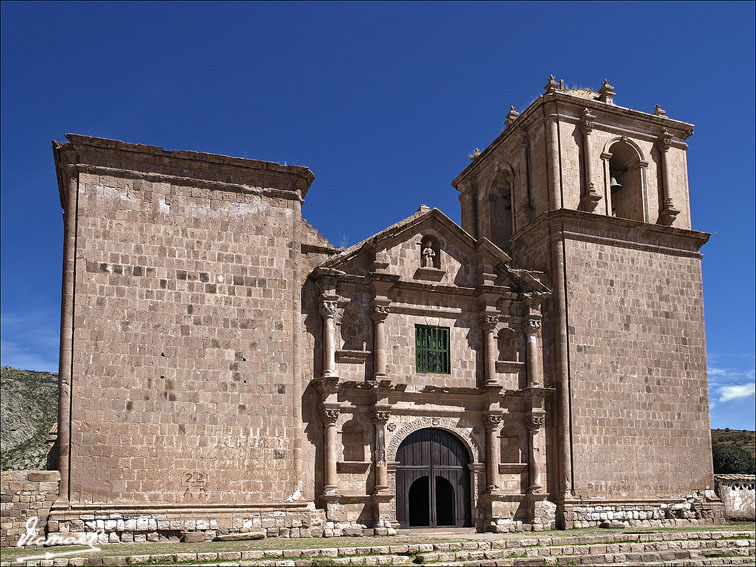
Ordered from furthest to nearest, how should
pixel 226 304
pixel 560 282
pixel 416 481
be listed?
pixel 560 282 → pixel 416 481 → pixel 226 304

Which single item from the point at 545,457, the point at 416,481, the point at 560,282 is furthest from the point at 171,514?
the point at 560,282

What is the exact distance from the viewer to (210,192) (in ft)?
75.3

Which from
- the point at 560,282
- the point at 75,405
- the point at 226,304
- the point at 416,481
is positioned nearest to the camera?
the point at 75,405

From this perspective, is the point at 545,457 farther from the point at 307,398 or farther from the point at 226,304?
the point at 226,304

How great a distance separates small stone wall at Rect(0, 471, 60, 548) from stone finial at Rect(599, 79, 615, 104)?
21493mm

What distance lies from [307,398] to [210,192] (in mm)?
6335

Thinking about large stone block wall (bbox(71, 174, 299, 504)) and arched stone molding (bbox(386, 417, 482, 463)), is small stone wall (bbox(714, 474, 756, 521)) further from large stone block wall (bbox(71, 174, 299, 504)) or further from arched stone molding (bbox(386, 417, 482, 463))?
large stone block wall (bbox(71, 174, 299, 504))

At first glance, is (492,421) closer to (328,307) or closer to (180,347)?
(328,307)

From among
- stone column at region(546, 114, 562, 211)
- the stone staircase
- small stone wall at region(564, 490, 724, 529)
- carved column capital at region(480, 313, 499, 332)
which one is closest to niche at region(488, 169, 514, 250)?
stone column at region(546, 114, 562, 211)

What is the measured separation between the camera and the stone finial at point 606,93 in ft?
96.3

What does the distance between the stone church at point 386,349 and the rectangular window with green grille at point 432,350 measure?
2.4 inches

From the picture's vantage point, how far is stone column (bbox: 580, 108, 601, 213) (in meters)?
27.2

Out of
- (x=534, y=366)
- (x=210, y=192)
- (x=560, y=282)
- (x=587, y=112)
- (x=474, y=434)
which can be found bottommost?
(x=474, y=434)

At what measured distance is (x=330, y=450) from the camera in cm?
2277
